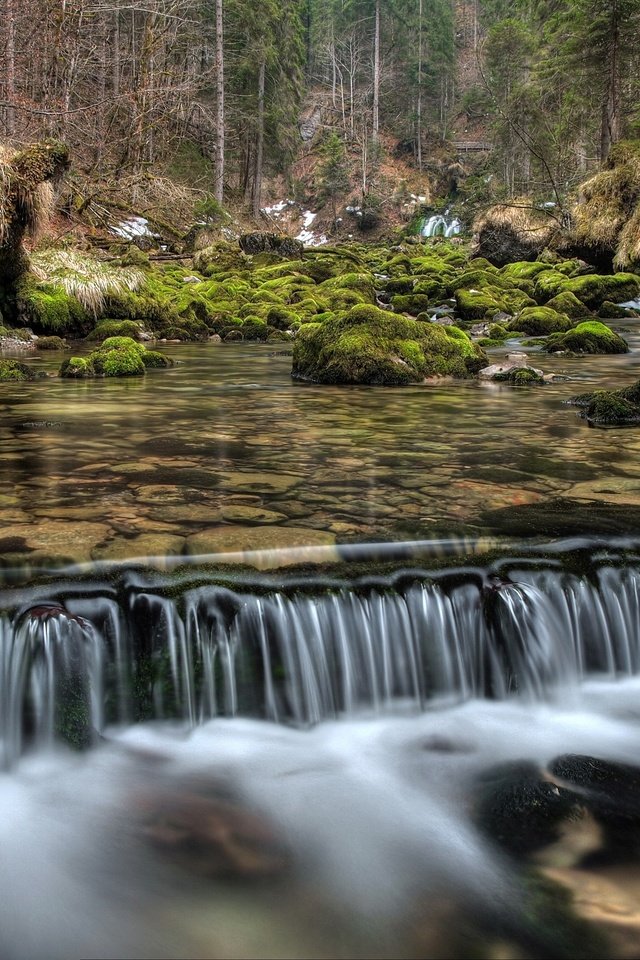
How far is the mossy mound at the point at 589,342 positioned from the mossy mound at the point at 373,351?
13.2 ft

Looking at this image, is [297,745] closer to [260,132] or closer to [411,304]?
[411,304]

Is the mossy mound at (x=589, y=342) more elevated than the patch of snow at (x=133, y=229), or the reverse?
the patch of snow at (x=133, y=229)

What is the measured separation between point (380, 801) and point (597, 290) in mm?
19106

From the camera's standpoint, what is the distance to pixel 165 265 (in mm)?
24312

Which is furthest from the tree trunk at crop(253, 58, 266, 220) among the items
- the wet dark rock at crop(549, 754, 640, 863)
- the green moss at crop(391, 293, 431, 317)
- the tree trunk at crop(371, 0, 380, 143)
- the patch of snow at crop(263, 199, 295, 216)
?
the wet dark rock at crop(549, 754, 640, 863)

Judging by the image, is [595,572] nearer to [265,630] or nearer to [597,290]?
[265,630]

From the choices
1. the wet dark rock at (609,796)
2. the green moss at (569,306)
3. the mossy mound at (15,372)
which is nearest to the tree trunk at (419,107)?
the green moss at (569,306)

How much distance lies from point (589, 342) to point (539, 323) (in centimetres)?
241

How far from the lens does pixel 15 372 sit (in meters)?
9.19

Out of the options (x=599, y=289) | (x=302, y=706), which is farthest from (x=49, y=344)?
(x=599, y=289)

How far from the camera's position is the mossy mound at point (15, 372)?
914 cm

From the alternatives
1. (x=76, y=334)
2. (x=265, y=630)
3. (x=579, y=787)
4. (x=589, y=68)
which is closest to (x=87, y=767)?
→ (x=265, y=630)

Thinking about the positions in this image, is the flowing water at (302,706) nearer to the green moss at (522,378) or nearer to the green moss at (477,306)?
the green moss at (522,378)

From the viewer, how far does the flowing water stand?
81.5 inches
